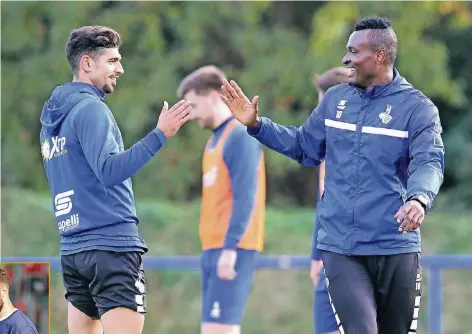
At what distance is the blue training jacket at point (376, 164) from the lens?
644 centimetres

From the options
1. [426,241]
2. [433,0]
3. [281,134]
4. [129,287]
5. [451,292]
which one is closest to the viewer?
[129,287]

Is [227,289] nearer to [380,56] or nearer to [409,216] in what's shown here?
[380,56]

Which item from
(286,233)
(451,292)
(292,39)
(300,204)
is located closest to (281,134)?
(451,292)

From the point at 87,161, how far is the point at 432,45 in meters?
10.8

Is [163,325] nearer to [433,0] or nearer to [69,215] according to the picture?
[69,215]

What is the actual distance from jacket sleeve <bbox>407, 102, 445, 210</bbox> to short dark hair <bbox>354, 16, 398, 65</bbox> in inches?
14.7

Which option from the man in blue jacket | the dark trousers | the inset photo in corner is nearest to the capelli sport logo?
the inset photo in corner

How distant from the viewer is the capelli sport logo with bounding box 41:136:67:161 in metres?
6.57

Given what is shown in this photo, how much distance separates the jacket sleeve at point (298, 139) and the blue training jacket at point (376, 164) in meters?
0.17

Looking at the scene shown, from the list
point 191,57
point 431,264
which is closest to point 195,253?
point 431,264

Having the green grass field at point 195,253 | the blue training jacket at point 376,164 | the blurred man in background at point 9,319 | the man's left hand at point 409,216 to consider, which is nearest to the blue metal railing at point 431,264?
the green grass field at point 195,253

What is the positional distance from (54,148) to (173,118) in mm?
645

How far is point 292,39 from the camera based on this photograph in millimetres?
16734

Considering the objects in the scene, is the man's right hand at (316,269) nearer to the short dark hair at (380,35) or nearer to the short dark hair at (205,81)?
the short dark hair at (205,81)
